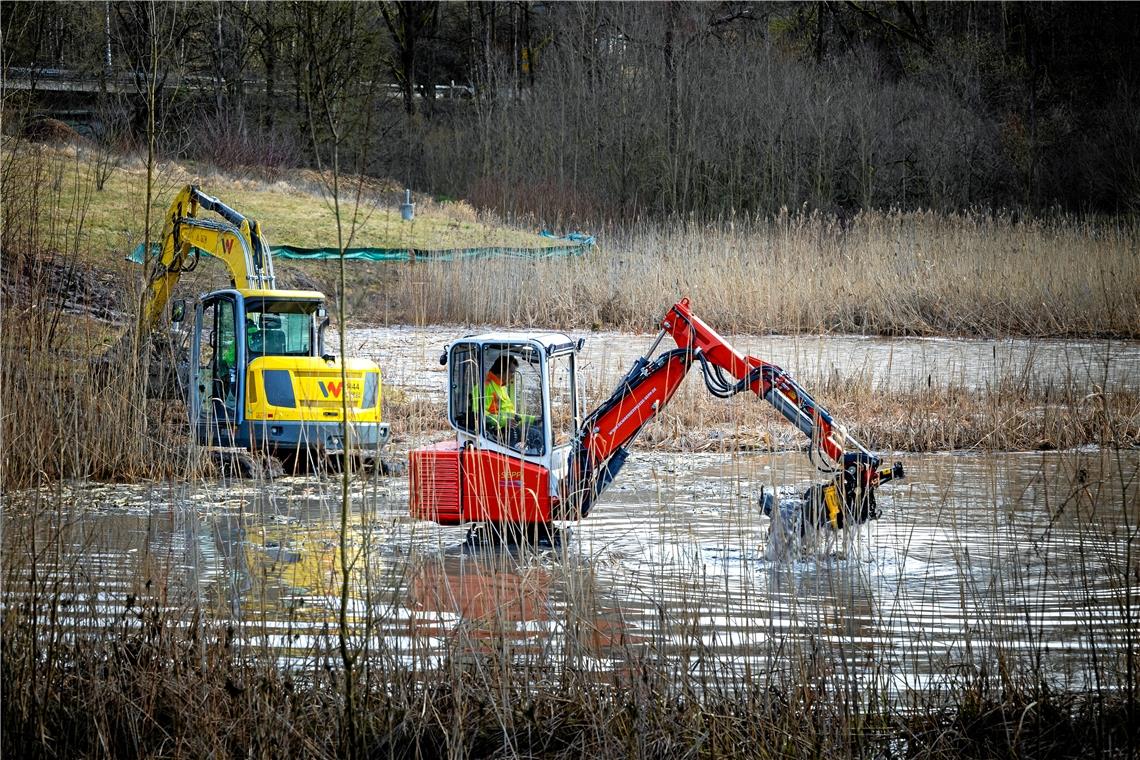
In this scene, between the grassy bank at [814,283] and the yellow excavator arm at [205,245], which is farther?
the grassy bank at [814,283]

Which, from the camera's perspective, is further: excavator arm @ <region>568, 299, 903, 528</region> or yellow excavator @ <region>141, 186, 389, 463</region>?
yellow excavator @ <region>141, 186, 389, 463</region>

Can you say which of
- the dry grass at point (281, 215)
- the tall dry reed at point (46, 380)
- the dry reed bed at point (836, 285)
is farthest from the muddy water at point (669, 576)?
the dry grass at point (281, 215)

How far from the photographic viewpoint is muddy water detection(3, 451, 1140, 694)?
14.4 ft

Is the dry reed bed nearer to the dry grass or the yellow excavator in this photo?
the dry grass

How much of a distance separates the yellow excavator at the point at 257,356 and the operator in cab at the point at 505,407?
196 cm

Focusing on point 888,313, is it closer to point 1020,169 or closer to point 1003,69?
point 1020,169

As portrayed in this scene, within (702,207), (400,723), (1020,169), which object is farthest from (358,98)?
(400,723)

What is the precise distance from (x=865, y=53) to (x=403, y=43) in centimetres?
1727

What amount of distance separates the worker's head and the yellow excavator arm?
414cm

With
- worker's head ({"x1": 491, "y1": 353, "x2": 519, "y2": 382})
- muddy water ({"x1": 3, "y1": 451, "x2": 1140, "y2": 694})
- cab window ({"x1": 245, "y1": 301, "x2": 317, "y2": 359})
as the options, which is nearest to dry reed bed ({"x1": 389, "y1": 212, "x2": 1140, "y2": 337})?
cab window ({"x1": 245, "y1": 301, "x2": 317, "y2": 359})

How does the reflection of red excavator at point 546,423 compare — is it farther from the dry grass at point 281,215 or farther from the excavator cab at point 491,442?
the dry grass at point 281,215

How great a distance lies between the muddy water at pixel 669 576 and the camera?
438cm

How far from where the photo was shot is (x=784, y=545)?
21.6 feet

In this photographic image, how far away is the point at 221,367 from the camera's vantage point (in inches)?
424
